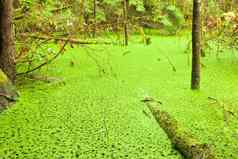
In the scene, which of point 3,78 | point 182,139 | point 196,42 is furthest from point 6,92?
point 196,42

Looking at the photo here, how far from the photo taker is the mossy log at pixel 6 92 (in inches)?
143

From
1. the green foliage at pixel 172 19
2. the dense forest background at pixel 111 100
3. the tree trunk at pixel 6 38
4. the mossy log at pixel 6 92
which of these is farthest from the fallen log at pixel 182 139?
the green foliage at pixel 172 19

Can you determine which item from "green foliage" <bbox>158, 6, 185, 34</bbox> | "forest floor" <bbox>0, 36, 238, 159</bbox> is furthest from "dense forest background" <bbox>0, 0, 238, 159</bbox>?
"green foliage" <bbox>158, 6, 185, 34</bbox>

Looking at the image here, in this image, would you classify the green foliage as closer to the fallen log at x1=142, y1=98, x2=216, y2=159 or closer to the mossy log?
the mossy log

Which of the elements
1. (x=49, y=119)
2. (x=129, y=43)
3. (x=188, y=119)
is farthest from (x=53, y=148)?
(x=129, y=43)

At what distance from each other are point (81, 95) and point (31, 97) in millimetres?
516

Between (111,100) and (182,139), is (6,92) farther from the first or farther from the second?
(182,139)

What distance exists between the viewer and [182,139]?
2717mm

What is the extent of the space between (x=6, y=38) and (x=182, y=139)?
2129 millimetres

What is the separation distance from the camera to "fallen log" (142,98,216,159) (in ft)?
8.15

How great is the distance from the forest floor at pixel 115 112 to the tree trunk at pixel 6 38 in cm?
36

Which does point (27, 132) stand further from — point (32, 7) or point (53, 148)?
point (32, 7)

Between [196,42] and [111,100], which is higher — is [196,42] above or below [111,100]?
above

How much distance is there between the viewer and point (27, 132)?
3014mm
